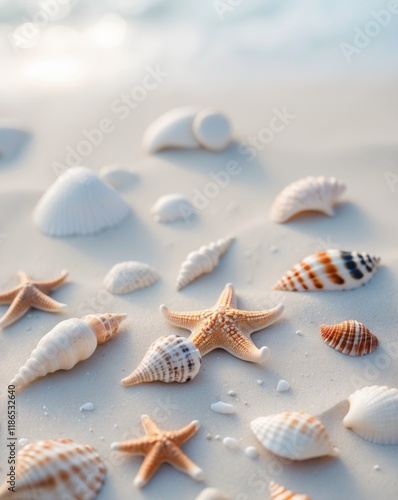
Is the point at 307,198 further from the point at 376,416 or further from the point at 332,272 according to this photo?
the point at 376,416

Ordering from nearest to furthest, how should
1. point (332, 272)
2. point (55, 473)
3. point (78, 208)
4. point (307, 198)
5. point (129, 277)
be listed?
1. point (55, 473)
2. point (332, 272)
3. point (129, 277)
4. point (307, 198)
5. point (78, 208)

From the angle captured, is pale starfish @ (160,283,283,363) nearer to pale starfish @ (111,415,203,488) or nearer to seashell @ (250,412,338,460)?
seashell @ (250,412,338,460)

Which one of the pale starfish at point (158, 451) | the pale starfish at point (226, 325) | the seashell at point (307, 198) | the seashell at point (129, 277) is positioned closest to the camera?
the pale starfish at point (158, 451)

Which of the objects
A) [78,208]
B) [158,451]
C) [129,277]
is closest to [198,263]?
[129,277]

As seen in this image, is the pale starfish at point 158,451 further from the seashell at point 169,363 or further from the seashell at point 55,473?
the seashell at point 169,363

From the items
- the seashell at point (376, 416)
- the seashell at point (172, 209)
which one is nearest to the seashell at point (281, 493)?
the seashell at point (376, 416)

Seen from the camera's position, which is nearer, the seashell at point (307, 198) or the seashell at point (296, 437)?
the seashell at point (296, 437)

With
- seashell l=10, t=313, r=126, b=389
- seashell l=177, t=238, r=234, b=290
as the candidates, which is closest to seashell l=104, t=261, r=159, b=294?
seashell l=177, t=238, r=234, b=290
